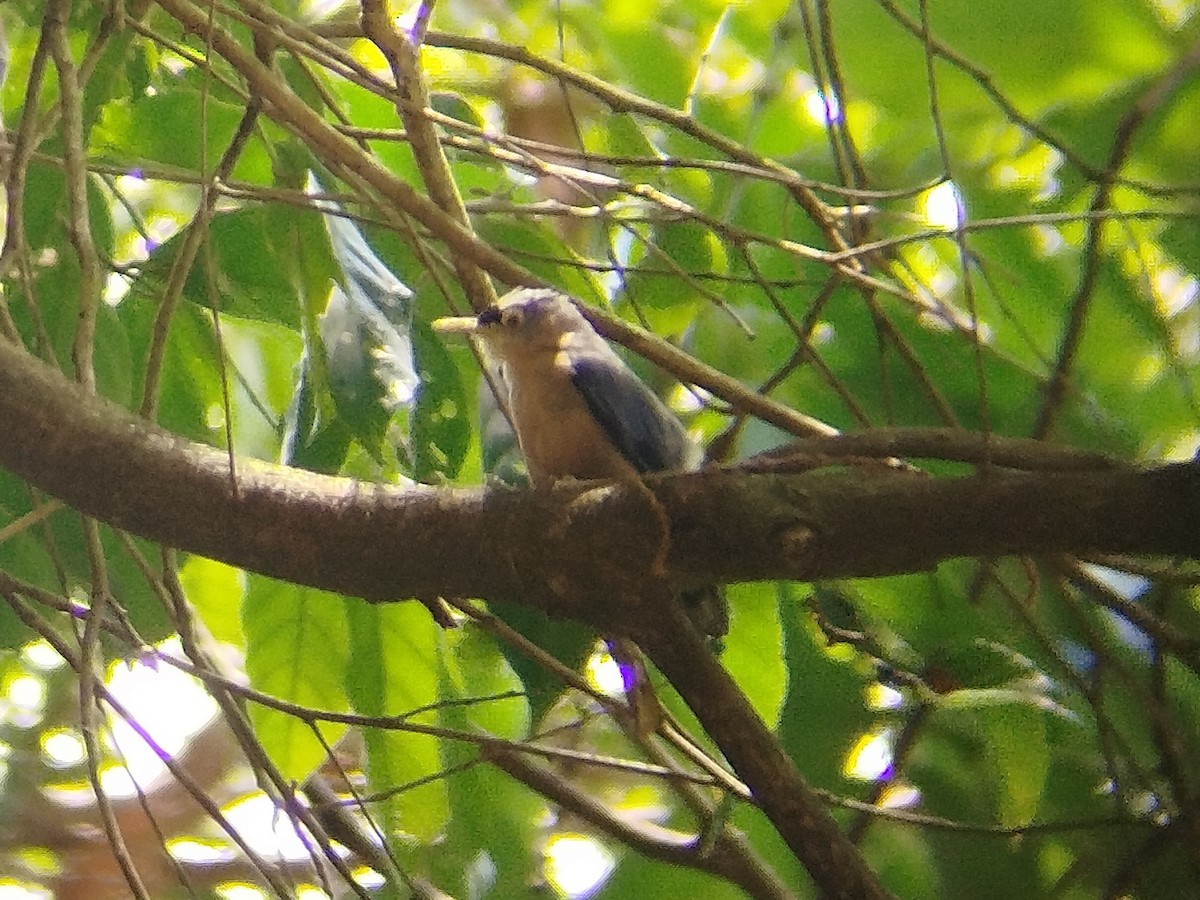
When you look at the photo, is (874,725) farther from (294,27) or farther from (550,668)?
(294,27)

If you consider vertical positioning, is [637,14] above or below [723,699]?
above

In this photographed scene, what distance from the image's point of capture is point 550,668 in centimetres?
133

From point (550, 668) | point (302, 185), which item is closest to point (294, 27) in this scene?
point (302, 185)

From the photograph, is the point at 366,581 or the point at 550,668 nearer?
the point at 366,581

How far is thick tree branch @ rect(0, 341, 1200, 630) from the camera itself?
103 centimetres

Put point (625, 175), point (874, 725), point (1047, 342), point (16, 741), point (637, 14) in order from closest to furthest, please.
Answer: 1. point (874, 725)
2. point (1047, 342)
3. point (625, 175)
4. point (637, 14)
5. point (16, 741)

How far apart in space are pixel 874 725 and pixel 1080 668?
0.95 feet

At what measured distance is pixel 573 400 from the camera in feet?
6.04

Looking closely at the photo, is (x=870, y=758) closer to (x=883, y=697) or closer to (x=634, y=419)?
(x=883, y=697)

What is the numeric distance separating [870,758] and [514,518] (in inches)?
37.0

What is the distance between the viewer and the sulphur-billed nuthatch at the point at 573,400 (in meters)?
1.75

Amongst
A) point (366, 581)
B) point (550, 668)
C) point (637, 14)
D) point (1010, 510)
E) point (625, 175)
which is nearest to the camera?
point (1010, 510)

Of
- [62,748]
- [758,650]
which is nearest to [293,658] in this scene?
[758,650]

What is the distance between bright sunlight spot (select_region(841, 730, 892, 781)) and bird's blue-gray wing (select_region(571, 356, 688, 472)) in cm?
47
